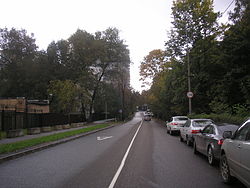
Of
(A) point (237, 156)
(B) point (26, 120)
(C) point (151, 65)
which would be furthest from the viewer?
(C) point (151, 65)

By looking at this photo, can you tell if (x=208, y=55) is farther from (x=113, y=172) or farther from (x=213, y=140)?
(x=113, y=172)

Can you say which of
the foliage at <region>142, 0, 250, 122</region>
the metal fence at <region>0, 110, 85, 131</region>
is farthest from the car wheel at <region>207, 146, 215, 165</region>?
the metal fence at <region>0, 110, 85, 131</region>

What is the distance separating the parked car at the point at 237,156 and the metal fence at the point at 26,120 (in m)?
17.4

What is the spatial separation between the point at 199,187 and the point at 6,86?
160 feet

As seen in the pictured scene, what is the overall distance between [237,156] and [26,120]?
2099 centimetres

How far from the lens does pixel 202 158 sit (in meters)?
9.59

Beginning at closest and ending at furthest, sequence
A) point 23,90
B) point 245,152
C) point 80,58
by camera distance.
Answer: point 245,152, point 80,58, point 23,90

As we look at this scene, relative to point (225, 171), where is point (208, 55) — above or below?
above

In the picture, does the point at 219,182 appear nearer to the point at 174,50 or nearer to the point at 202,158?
the point at 202,158

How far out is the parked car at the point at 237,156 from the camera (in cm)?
471

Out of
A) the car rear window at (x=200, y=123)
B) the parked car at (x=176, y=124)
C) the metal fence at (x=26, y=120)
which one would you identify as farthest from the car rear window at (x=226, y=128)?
the metal fence at (x=26, y=120)

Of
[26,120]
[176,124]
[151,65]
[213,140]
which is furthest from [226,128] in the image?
[151,65]

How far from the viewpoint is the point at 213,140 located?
8023 mm

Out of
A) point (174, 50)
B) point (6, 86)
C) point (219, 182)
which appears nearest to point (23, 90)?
point (6, 86)
